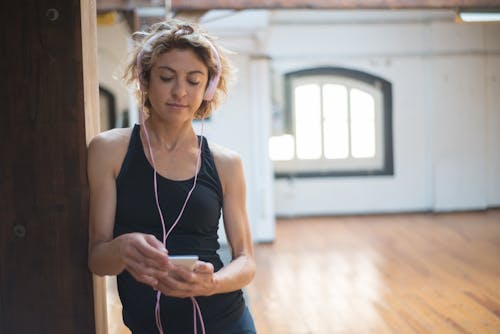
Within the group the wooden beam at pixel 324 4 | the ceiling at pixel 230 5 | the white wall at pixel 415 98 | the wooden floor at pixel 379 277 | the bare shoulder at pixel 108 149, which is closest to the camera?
the bare shoulder at pixel 108 149

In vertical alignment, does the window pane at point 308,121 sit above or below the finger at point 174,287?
above

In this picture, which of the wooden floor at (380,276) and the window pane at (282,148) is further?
the window pane at (282,148)

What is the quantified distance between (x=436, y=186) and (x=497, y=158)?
119cm

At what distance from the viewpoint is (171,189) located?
173 cm

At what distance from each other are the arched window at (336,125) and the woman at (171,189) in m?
10.2

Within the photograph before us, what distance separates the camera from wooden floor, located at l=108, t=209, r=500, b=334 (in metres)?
5.82

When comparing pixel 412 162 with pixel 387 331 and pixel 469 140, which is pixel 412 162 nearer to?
pixel 469 140

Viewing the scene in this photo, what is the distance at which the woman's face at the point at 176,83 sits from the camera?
175cm

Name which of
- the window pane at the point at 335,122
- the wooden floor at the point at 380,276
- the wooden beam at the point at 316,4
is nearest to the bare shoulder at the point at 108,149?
the wooden floor at the point at 380,276

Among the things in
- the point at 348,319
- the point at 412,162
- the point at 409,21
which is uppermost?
the point at 409,21

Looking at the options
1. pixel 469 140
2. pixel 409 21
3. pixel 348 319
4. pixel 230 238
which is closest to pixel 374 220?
pixel 469 140

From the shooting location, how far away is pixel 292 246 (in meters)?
9.65

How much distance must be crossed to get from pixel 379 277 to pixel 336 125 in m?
4.91

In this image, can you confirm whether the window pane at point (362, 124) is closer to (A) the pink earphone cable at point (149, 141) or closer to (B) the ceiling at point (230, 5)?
(B) the ceiling at point (230, 5)
